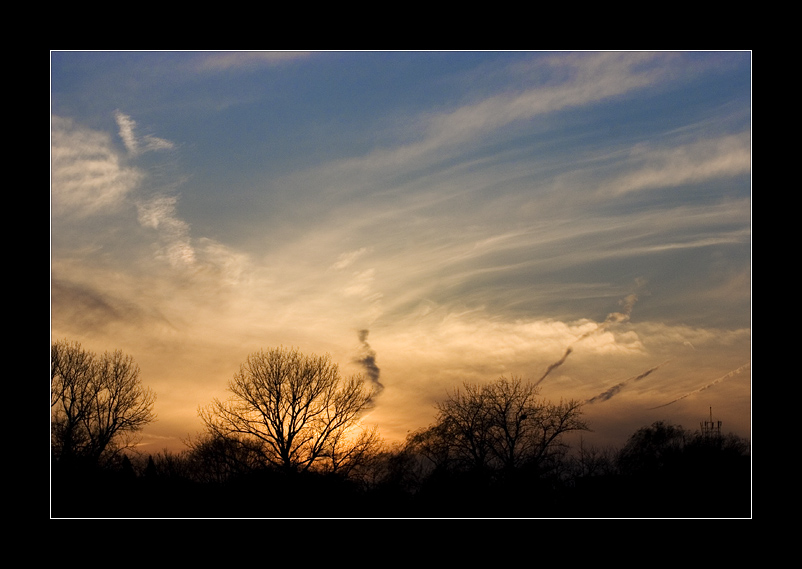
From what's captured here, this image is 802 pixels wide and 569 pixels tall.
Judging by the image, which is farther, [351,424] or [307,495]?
[351,424]

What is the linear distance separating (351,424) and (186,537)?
97.0 feet

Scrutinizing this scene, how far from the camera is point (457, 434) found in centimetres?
5247

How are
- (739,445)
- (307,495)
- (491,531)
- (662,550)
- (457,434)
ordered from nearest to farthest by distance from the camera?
(662,550)
(491,531)
(307,495)
(457,434)
(739,445)

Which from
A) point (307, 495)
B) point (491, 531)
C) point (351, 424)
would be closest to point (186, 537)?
point (491, 531)
